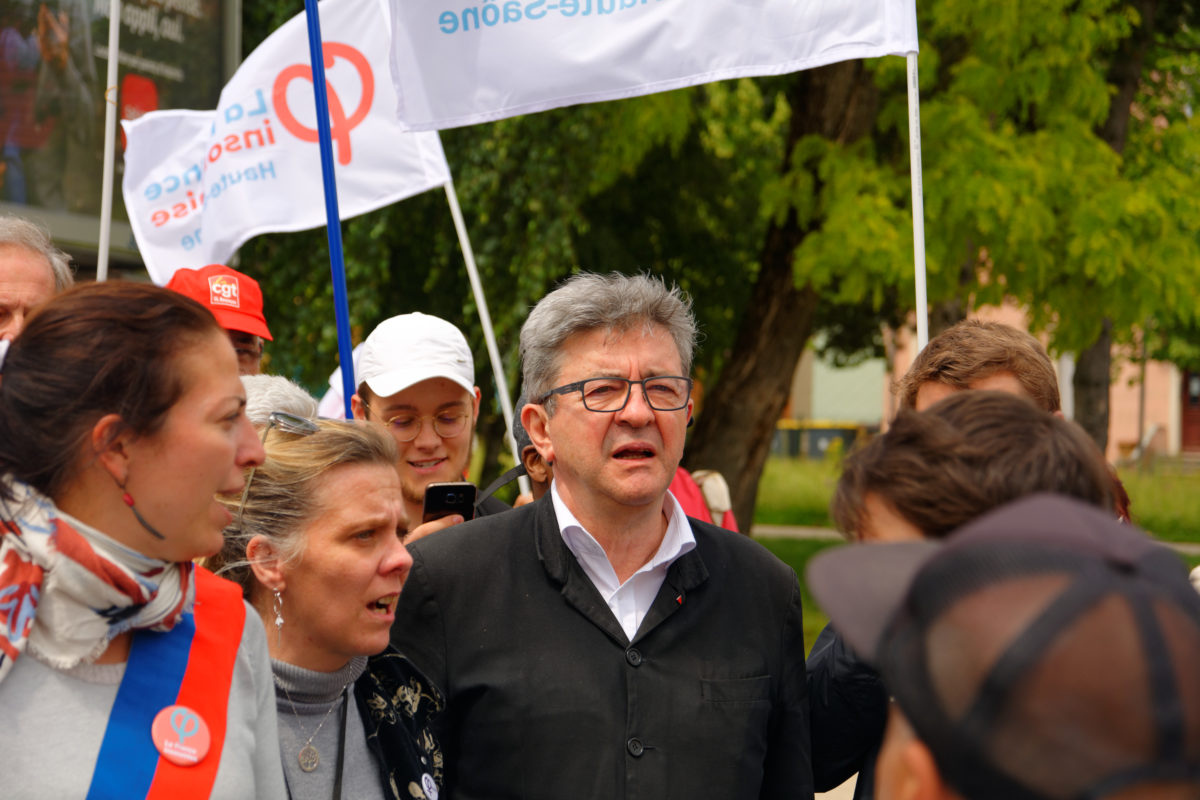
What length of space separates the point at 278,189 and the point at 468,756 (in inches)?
144

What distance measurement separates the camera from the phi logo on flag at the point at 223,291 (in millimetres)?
4086

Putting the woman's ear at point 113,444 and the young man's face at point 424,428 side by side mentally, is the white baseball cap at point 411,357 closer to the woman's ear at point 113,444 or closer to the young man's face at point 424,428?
the young man's face at point 424,428

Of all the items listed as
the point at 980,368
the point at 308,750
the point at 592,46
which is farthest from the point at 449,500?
the point at 592,46

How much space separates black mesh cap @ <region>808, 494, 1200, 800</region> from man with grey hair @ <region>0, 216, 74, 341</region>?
265 centimetres

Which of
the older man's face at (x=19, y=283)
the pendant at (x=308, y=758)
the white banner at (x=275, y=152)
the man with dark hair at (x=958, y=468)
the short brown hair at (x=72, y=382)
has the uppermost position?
the white banner at (x=275, y=152)

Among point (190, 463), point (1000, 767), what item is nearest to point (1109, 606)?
point (1000, 767)

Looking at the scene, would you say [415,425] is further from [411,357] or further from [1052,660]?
[1052,660]

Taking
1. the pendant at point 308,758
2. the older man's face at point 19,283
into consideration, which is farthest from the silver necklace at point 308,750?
the older man's face at point 19,283

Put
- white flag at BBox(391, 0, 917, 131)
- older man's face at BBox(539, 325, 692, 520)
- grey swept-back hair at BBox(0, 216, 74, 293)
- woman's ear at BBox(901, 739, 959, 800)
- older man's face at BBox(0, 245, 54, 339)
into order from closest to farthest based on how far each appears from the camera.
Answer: woman's ear at BBox(901, 739, 959, 800)
older man's face at BBox(539, 325, 692, 520)
older man's face at BBox(0, 245, 54, 339)
grey swept-back hair at BBox(0, 216, 74, 293)
white flag at BBox(391, 0, 917, 131)

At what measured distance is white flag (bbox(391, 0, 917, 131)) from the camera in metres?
4.21

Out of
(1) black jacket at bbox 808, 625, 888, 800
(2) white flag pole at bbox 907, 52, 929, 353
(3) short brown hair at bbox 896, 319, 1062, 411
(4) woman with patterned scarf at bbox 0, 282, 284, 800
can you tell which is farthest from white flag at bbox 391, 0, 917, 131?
(4) woman with patterned scarf at bbox 0, 282, 284, 800

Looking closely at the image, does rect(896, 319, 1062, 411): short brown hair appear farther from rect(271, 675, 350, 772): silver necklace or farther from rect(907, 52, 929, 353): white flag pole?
rect(271, 675, 350, 772): silver necklace

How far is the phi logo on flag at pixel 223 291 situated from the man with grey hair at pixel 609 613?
5.32 feet

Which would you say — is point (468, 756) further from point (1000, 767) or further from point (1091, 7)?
point (1091, 7)
